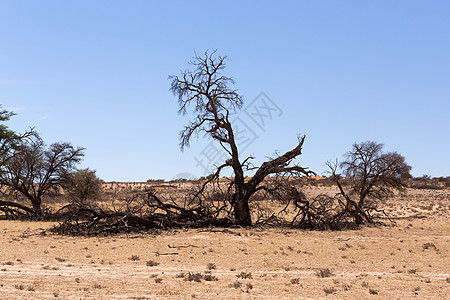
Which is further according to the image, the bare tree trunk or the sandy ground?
the bare tree trunk

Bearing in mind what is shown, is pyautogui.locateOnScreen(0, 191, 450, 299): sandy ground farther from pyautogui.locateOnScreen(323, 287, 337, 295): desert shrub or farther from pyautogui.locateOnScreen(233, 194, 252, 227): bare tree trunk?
pyautogui.locateOnScreen(233, 194, 252, 227): bare tree trunk

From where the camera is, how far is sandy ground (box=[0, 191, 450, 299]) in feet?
31.0

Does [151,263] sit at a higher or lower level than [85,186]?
lower

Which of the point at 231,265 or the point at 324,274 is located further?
the point at 231,265

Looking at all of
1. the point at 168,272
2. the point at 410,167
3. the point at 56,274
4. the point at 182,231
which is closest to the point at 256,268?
the point at 168,272

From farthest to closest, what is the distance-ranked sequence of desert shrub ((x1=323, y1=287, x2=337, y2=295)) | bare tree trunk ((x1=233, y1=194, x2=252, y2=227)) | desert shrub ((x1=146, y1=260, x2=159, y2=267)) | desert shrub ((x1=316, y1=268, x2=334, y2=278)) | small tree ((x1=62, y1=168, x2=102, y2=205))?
1. small tree ((x1=62, y1=168, x2=102, y2=205))
2. bare tree trunk ((x1=233, y1=194, x2=252, y2=227))
3. desert shrub ((x1=146, y1=260, x2=159, y2=267))
4. desert shrub ((x1=316, y1=268, x2=334, y2=278))
5. desert shrub ((x1=323, y1=287, x2=337, y2=295))

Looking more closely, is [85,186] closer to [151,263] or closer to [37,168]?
[37,168]

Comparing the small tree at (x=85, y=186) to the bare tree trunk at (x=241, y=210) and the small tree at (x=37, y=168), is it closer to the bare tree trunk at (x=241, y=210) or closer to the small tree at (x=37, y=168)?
the small tree at (x=37, y=168)

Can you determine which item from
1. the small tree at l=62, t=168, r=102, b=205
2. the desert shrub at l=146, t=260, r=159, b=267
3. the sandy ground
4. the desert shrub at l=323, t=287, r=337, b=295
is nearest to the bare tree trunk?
the sandy ground

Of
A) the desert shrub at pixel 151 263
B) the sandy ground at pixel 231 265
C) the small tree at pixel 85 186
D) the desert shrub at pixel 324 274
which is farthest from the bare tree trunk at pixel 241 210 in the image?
the small tree at pixel 85 186

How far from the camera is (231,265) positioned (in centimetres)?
1312

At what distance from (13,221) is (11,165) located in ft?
16.6

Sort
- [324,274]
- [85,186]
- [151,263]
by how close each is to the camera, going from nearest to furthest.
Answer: [324,274] → [151,263] → [85,186]

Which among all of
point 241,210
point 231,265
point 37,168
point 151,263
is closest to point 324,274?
point 231,265
